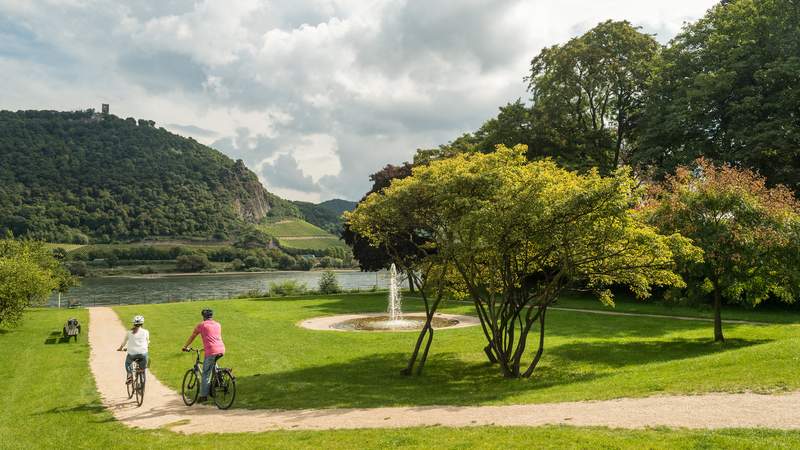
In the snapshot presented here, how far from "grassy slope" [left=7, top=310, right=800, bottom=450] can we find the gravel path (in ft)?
1.65

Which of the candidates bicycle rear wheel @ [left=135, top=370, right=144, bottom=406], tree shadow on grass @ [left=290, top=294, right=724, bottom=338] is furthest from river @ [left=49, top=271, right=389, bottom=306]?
bicycle rear wheel @ [left=135, top=370, right=144, bottom=406]

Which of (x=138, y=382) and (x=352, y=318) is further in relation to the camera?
(x=352, y=318)

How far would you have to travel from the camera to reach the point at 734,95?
31.1 meters

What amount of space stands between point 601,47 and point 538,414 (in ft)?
120

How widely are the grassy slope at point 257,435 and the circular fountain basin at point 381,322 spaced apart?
12.9 m

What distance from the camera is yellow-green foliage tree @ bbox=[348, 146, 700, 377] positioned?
12930 millimetres

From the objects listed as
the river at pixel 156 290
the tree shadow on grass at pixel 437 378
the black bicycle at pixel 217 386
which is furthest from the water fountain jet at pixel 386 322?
the river at pixel 156 290

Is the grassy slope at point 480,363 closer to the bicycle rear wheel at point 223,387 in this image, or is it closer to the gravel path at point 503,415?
the bicycle rear wheel at point 223,387

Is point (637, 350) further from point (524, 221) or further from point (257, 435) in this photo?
point (257, 435)

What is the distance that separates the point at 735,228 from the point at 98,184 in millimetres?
172277

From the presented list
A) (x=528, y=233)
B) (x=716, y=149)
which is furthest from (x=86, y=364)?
(x=716, y=149)

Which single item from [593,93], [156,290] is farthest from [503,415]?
[156,290]

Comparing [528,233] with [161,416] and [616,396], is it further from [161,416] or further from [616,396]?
[161,416]

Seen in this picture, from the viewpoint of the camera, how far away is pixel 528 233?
13609 millimetres
